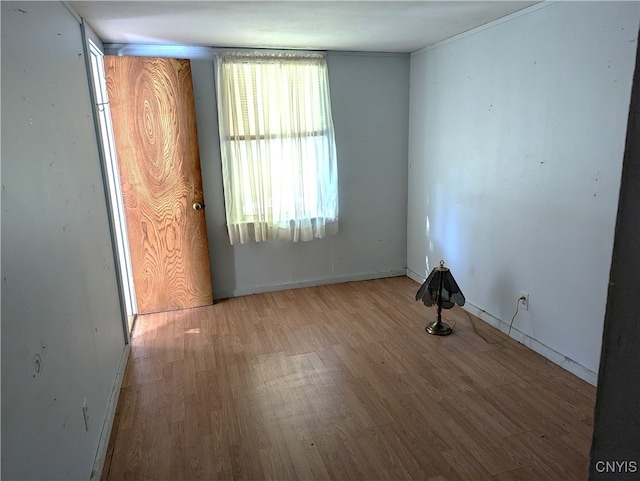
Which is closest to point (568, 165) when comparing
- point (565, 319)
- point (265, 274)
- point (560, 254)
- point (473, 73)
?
point (560, 254)

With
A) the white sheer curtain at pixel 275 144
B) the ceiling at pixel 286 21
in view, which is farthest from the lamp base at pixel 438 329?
the ceiling at pixel 286 21

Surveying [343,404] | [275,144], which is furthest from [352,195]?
[343,404]

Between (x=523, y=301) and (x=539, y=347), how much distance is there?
0.31 m

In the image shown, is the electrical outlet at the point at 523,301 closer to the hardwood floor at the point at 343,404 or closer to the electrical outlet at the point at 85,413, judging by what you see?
the hardwood floor at the point at 343,404

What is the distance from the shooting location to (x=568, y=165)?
2.39 metres

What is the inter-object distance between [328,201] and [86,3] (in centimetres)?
233

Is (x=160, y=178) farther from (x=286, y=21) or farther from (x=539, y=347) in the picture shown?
(x=539, y=347)

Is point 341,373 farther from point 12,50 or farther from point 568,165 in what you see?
point 12,50

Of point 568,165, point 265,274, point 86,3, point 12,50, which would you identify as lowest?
point 265,274

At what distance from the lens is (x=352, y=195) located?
4059 millimetres

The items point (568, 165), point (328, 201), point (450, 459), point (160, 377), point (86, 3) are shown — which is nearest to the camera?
point (450, 459)

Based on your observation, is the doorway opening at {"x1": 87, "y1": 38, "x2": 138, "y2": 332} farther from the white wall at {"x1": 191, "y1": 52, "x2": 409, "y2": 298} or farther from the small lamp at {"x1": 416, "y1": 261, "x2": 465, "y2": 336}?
the small lamp at {"x1": 416, "y1": 261, "x2": 465, "y2": 336}

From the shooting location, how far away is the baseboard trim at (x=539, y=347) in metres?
2.40

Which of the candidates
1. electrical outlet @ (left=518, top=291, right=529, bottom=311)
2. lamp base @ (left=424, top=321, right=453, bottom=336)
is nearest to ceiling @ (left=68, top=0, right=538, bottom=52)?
electrical outlet @ (left=518, top=291, right=529, bottom=311)
